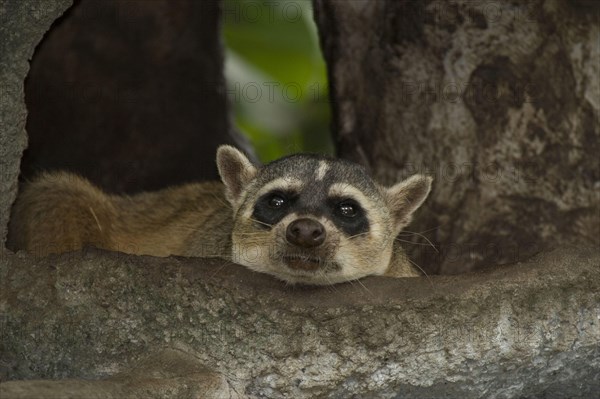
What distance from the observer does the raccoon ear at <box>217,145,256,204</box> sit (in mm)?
9367

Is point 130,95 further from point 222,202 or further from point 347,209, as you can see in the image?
point 347,209

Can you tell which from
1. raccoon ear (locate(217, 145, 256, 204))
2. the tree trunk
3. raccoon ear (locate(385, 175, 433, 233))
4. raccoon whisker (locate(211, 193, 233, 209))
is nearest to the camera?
raccoon ear (locate(385, 175, 433, 233))

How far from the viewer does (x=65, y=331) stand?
7070 millimetres

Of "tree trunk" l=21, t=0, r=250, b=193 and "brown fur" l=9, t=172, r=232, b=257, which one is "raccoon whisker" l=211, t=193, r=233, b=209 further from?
"tree trunk" l=21, t=0, r=250, b=193

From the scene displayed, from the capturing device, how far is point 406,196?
370 inches

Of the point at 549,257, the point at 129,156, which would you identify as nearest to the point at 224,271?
the point at 549,257

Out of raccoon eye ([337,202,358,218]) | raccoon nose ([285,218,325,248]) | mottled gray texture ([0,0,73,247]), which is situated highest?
mottled gray texture ([0,0,73,247])

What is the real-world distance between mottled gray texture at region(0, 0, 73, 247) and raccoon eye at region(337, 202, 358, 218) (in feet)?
8.87

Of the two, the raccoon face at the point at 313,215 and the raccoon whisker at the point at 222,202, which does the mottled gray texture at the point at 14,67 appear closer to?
the raccoon face at the point at 313,215

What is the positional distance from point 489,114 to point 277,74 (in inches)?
143

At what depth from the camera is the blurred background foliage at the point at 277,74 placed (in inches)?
482

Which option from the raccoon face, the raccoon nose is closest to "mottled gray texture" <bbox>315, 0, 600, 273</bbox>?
the raccoon face

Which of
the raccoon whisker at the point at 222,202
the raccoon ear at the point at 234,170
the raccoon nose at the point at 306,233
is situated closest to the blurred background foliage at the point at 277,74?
the raccoon whisker at the point at 222,202

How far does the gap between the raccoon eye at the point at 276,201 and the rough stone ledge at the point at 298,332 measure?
136 cm
